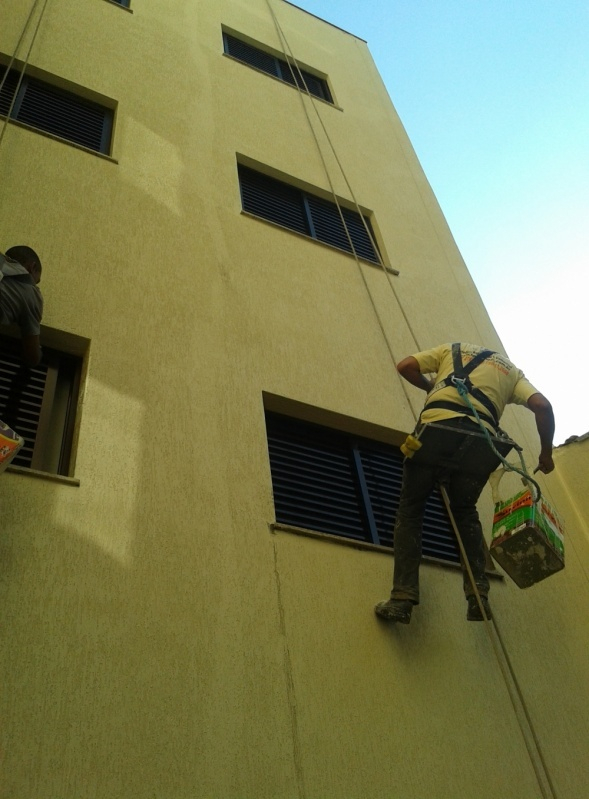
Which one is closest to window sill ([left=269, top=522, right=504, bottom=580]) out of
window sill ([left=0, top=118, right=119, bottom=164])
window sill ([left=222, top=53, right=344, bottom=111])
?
window sill ([left=0, top=118, right=119, bottom=164])

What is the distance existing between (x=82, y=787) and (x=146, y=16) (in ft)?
27.9

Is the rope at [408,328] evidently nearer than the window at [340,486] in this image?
Yes

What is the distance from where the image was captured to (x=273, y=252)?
20.4ft

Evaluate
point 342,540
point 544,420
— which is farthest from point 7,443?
point 544,420

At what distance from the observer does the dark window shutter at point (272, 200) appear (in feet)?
23.4

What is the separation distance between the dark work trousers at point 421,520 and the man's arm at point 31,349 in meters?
2.23

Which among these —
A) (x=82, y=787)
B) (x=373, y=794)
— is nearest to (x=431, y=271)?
(x=373, y=794)

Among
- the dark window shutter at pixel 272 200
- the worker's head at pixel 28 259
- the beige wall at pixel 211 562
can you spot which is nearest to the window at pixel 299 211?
the dark window shutter at pixel 272 200

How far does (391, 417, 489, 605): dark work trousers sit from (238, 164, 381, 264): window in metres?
3.54

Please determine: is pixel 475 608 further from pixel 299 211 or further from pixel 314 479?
pixel 299 211

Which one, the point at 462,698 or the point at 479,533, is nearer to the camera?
the point at 462,698

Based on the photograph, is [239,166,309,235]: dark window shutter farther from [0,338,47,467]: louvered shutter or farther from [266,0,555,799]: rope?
[0,338,47,467]: louvered shutter

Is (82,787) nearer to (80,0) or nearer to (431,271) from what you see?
(431,271)

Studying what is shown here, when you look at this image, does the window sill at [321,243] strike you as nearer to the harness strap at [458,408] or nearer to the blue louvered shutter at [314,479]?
the blue louvered shutter at [314,479]
